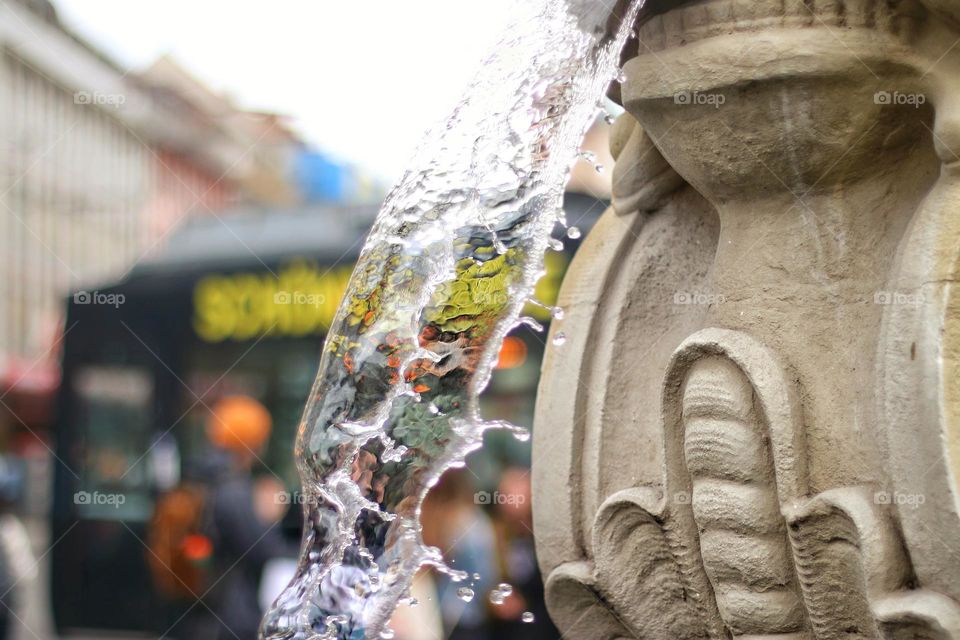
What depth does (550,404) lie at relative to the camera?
216 cm

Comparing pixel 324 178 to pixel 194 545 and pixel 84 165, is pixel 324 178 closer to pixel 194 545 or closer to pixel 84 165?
pixel 194 545

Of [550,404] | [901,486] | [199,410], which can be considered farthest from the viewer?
[199,410]

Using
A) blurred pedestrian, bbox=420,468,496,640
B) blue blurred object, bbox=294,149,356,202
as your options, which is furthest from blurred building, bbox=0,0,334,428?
blurred pedestrian, bbox=420,468,496,640

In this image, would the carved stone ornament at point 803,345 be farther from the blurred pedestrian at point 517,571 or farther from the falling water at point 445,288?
the blurred pedestrian at point 517,571

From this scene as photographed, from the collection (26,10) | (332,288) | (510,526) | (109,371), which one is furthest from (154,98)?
(510,526)

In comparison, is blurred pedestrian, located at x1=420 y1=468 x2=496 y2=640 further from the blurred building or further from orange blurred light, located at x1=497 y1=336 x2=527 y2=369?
the blurred building

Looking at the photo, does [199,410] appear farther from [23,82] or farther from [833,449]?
[23,82]

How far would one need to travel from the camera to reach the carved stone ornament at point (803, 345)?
164cm

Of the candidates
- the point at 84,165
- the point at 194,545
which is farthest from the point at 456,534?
the point at 84,165

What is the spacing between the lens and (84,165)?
19.5 meters

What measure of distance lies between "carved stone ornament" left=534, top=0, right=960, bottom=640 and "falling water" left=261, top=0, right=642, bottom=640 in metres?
0.13

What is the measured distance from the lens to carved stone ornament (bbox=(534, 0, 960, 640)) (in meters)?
1.64

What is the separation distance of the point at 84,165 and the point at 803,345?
62.6 feet

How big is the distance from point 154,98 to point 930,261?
17116mm
